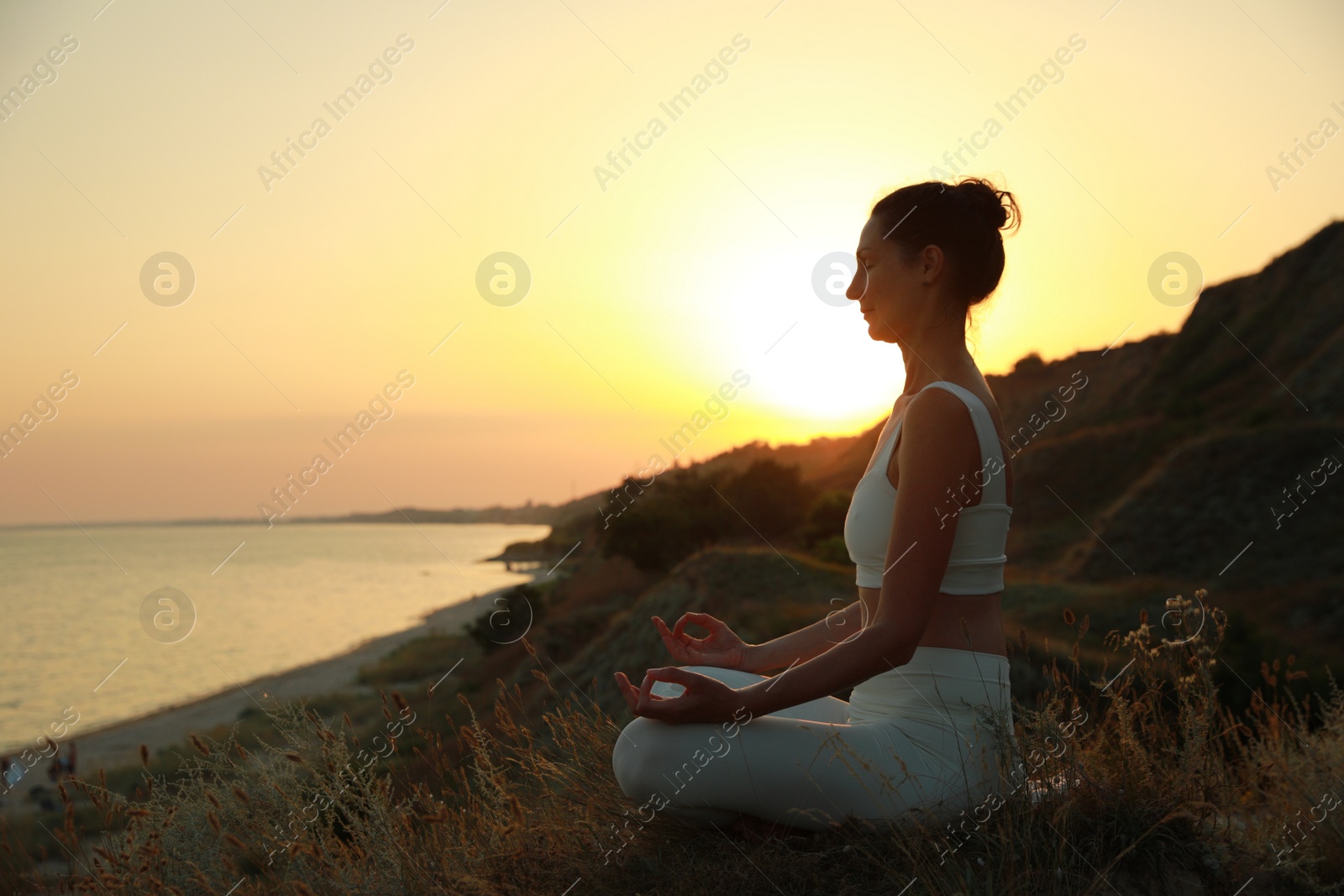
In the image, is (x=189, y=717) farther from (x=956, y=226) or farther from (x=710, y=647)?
(x=956, y=226)

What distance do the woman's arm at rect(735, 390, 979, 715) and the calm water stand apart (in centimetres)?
532

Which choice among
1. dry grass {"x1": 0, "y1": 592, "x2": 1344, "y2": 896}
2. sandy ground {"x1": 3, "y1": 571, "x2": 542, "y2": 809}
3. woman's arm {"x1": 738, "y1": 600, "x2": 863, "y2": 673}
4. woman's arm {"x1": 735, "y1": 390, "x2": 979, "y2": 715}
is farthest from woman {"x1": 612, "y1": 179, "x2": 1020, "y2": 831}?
sandy ground {"x1": 3, "y1": 571, "x2": 542, "y2": 809}

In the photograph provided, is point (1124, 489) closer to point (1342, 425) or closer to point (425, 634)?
point (1342, 425)

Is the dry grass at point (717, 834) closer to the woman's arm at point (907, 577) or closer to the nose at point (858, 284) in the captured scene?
the woman's arm at point (907, 577)

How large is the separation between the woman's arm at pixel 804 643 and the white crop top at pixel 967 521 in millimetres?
447

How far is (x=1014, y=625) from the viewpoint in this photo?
58.7 feet

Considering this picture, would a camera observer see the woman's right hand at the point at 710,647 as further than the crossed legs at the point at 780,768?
Yes

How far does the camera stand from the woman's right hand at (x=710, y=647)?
277cm

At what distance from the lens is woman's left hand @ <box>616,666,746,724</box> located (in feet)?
6.74

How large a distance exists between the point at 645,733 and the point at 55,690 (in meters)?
48.7

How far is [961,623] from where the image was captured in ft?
7.50

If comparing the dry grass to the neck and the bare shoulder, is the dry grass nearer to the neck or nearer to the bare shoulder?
the bare shoulder

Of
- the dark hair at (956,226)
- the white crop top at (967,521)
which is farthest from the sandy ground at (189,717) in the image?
the dark hair at (956,226)

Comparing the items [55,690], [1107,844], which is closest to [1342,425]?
[1107,844]
